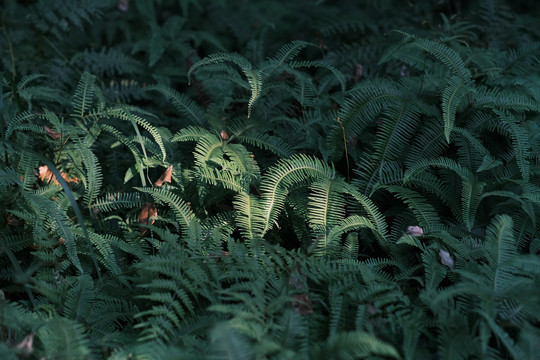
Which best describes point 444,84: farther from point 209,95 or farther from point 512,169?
point 209,95

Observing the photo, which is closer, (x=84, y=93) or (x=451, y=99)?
(x=451, y=99)

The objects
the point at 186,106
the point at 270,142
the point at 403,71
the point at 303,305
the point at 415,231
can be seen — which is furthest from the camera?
the point at 403,71

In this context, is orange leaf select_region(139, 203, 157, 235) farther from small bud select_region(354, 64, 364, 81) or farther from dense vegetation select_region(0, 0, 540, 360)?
small bud select_region(354, 64, 364, 81)

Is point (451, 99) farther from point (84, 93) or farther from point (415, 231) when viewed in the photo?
point (84, 93)

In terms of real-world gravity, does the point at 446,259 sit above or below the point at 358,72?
below

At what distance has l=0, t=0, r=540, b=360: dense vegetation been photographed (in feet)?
6.74

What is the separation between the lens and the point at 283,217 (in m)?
2.92

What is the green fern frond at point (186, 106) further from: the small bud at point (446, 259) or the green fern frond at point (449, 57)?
the small bud at point (446, 259)

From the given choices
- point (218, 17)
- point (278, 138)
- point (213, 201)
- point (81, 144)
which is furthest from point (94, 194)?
point (218, 17)

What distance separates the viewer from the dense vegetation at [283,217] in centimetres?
205

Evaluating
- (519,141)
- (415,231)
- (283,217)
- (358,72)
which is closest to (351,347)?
(415,231)

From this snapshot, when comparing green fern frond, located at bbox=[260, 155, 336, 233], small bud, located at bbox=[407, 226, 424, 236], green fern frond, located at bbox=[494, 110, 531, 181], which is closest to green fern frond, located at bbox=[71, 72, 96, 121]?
green fern frond, located at bbox=[260, 155, 336, 233]

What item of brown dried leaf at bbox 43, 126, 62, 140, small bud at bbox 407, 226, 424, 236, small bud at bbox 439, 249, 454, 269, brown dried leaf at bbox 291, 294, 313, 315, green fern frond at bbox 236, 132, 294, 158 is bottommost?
brown dried leaf at bbox 291, 294, 313, 315

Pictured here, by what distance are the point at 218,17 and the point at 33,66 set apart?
6.09 feet
